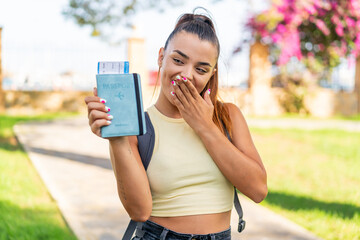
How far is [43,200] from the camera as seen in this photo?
5.04 m

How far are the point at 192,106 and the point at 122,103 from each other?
285 millimetres

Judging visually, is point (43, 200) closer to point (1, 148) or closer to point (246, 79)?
point (1, 148)

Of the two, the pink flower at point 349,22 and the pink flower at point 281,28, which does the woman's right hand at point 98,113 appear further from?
the pink flower at point 281,28

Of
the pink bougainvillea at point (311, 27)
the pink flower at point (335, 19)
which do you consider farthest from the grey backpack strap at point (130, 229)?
the pink flower at point (335, 19)

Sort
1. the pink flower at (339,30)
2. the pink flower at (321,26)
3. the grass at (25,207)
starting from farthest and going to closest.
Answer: the pink flower at (321,26) → the pink flower at (339,30) → the grass at (25,207)

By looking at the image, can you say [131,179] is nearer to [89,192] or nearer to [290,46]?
[89,192]

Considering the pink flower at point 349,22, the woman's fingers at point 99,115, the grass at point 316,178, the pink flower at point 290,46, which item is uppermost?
the pink flower at point 349,22

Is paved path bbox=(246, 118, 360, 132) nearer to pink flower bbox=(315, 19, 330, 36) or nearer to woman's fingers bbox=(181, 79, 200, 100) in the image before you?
pink flower bbox=(315, 19, 330, 36)

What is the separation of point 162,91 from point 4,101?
635 inches

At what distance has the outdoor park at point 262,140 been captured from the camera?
4.42 metres

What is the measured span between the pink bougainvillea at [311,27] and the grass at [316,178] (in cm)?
518

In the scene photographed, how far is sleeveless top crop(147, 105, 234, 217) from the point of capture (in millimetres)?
1688

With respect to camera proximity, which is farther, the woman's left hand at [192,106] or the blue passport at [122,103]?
the woman's left hand at [192,106]

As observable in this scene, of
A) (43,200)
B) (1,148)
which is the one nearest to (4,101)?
(1,148)
